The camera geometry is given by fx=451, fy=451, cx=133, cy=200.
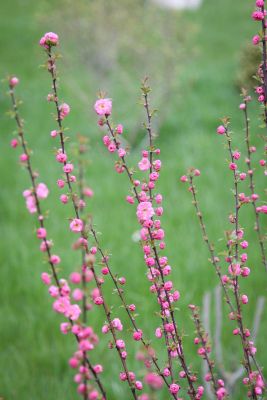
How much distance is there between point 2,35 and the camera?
16.8 meters

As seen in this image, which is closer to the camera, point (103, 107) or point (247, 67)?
point (103, 107)

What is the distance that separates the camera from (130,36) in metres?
8.91

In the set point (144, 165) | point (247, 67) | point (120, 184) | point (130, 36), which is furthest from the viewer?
point (247, 67)

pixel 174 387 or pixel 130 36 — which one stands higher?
pixel 130 36

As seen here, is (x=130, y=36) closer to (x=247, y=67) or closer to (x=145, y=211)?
(x=247, y=67)

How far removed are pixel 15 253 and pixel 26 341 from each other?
1.35m

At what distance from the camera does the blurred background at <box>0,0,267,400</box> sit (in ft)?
11.0

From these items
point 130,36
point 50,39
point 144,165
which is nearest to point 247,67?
point 130,36

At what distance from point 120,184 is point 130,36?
4.08m

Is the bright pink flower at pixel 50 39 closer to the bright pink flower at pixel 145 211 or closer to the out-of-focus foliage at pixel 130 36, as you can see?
the bright pink flower at pixel 145 211

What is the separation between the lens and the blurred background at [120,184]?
11.0 ft

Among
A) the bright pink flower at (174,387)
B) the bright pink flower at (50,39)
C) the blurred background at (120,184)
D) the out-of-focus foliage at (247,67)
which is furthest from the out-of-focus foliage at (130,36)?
the bright pink flower at (174,387)

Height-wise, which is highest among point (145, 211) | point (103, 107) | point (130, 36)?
point (130, 36)

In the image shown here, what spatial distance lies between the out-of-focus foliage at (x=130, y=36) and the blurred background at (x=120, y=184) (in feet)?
0.07
